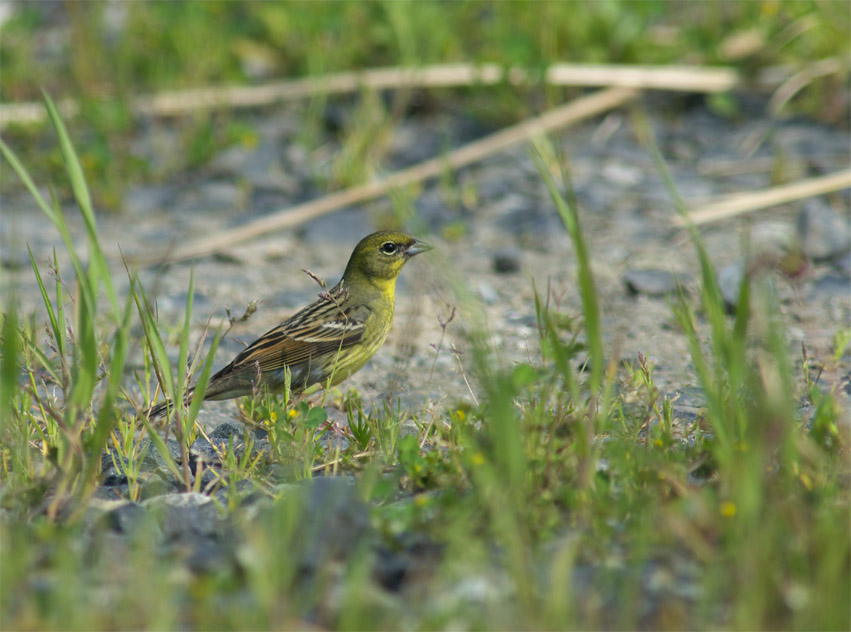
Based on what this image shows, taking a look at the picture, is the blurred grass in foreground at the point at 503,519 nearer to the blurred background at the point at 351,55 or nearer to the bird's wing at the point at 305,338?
the bird's wing at the point at 305,338

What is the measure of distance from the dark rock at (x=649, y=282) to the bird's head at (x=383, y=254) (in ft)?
4.70

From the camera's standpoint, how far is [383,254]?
5.55 meters

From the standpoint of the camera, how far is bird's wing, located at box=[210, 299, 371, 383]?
5074mm

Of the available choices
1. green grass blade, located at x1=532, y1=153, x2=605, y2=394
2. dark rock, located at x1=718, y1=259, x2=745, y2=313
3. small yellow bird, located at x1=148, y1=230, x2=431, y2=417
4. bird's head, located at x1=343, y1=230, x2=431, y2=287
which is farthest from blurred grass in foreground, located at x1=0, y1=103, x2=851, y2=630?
dark rock, located at x1=718, y1=259, x2=745, y2=313

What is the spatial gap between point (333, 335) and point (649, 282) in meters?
2.05

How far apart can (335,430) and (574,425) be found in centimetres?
109

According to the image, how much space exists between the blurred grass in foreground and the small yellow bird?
101cm

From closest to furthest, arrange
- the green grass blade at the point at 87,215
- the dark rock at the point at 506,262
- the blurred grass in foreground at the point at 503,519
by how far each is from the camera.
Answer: the blurred grass in foreground at the point at 503,519, the green grass blade at the point at 87,215, the dark rock at the point at 506,262

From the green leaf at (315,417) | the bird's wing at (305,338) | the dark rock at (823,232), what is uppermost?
the dark rock at (823,232)

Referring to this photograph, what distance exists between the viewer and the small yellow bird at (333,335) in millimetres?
4906

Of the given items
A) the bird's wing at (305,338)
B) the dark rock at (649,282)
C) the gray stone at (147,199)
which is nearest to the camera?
the bird's wing at (305,338)

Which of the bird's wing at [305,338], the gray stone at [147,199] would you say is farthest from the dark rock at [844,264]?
the gray stone at [147,199]

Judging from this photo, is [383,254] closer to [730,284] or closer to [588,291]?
[730,284]

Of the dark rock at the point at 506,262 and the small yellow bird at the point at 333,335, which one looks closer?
the small yellow bird at the point at 333,335
